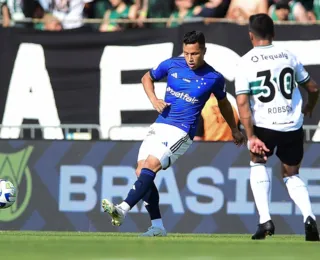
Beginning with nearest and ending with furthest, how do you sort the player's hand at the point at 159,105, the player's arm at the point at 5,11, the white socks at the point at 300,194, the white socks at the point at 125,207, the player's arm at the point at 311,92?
the white socks at the point at 300,194 < the white socks at the point at 125,207 < the player's arm at the point at 311,92 < the player's hand at the point at 159,105 < the player's arm at the point at 5,11

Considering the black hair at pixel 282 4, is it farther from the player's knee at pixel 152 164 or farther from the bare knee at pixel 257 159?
the bare knee at pixel 257 159

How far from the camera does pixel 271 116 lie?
1137 cm

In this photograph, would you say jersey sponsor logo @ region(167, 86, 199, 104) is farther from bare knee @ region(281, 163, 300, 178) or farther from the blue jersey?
bare knee @ region(281, 163, 300, 178)

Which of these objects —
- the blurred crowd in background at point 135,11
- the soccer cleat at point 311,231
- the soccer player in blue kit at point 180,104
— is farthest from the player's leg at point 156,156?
the blurred crowd in background at point 135,11

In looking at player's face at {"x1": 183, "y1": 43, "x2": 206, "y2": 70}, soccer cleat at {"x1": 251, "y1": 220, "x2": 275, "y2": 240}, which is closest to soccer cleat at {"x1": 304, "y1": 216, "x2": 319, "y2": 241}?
soccer cleat at {"x1": 251, "y1": 220, "x2": 275, "y2": 240}

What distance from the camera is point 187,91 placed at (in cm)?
1213

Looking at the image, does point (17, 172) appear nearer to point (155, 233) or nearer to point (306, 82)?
point (155, 233)

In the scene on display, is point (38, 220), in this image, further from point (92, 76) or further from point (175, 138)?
point (175, 138)

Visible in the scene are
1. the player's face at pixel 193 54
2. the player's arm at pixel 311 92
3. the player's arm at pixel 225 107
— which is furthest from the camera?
the player's arm at pixel 225 107

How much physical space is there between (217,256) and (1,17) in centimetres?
934

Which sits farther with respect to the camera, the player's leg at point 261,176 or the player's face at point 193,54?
the player's face at point 193,54

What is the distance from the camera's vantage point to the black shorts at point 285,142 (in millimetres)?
11422

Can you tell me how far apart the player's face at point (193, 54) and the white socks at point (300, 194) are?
150 centimetres

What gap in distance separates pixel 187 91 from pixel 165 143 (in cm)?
58
